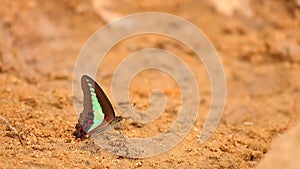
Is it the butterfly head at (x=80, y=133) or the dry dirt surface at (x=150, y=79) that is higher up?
the dry dirt surface at (x=150, y=79)

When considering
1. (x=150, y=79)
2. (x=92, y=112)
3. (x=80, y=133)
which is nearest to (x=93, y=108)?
(x=92, y=112)

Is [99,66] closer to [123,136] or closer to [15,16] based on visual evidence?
[15,16]

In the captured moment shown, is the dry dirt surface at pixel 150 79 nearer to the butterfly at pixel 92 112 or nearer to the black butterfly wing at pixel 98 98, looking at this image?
the butterfly at pixel 92 112

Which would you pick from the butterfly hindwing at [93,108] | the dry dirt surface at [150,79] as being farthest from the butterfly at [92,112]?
the dry dirt surface at [150,79]

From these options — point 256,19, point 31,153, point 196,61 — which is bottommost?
point 31,153

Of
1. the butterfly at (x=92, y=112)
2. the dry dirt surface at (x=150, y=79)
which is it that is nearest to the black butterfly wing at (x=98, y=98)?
the butterfly at (x=92, y=112)

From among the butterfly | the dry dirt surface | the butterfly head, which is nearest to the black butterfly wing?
the butterfly

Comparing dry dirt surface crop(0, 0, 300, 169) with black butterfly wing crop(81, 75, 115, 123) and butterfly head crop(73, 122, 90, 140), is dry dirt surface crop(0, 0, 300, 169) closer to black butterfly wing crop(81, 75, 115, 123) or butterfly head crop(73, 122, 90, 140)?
butterfly head crop(73, 122, 90, 140)

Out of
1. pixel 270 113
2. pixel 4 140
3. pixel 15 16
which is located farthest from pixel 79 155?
pixel 15 16
